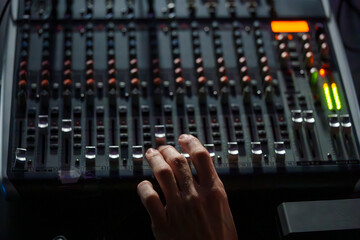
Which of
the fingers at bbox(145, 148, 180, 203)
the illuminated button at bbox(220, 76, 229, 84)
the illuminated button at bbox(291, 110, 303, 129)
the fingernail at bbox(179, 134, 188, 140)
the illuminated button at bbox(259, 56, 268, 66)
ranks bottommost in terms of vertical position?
the fingers at bbox(145, 148, 180, 203)

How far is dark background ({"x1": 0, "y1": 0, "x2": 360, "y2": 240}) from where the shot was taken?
1.15 metres

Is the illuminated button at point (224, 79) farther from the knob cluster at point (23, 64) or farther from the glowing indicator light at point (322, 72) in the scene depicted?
the knob cluster at point (23, 64)

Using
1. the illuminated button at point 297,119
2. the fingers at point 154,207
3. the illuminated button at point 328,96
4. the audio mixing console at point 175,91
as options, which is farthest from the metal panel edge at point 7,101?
the illuminated button at point 328,96

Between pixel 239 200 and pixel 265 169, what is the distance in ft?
0.35

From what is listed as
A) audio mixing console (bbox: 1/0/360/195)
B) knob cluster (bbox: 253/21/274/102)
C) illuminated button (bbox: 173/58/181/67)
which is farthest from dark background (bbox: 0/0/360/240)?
illuminated button (bbox: 173/58/181/67)

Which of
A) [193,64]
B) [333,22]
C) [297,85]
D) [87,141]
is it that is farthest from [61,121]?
[333,22]

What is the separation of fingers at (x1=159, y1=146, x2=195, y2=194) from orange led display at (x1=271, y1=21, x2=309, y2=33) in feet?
1.75

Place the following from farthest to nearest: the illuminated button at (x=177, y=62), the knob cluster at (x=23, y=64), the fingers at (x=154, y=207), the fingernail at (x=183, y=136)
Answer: the illuminated button at (x=177, y=62) → the knob cluster at (x=23, y=64) → the fingernail at (x=183, y=136) → the fingers at (x=154, y=207)

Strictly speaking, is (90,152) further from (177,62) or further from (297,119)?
(297,119)

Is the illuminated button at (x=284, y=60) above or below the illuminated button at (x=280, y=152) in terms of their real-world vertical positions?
above

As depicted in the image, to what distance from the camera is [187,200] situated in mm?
1040

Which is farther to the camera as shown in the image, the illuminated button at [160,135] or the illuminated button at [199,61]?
the illuminated button at [199,61]

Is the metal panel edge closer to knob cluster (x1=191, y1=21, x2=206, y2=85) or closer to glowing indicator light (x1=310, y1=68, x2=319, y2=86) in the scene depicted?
knob cluster (x1=191, y1=21, x2=206, y2=85)

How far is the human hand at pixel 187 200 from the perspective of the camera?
102cm
